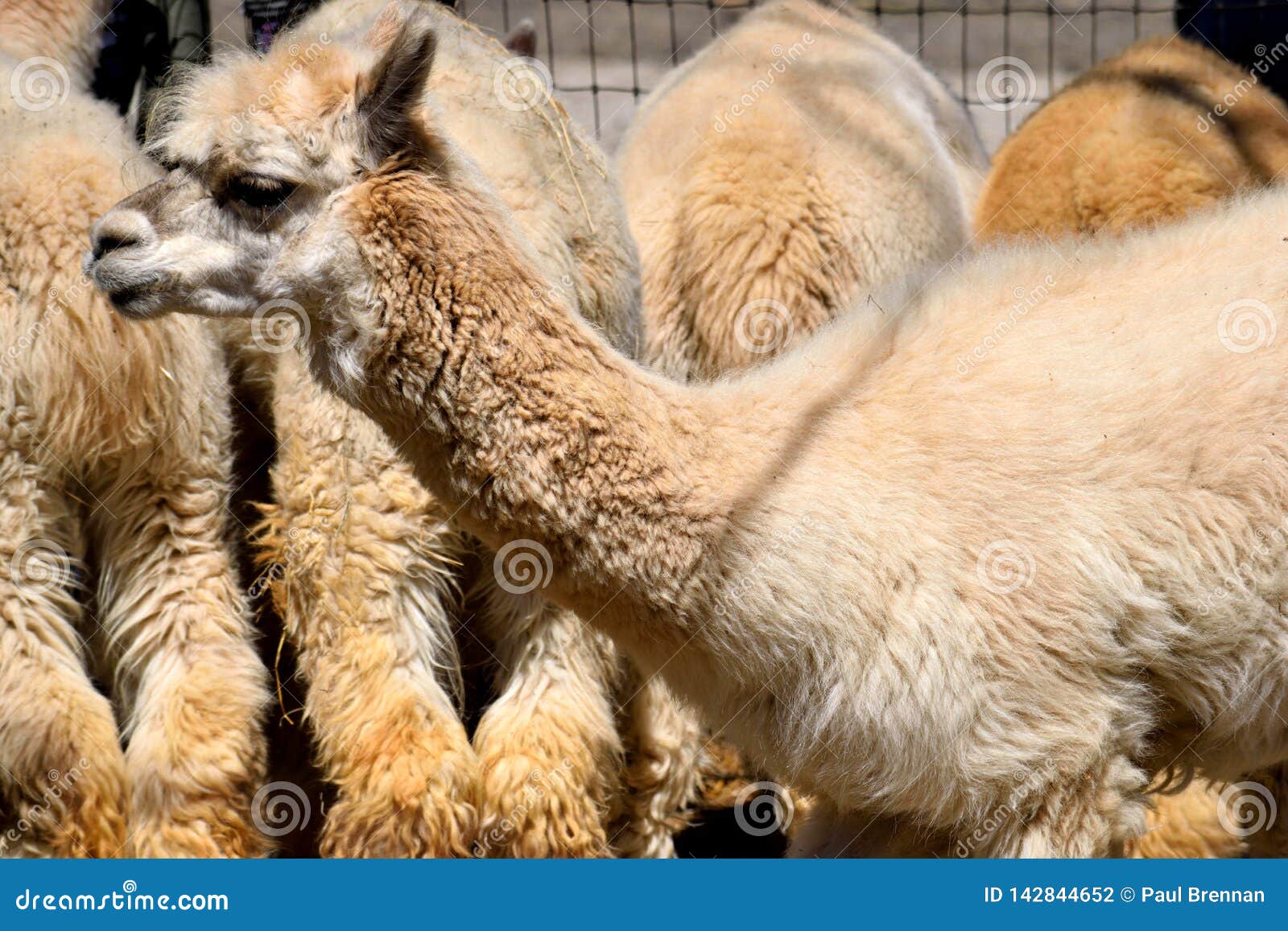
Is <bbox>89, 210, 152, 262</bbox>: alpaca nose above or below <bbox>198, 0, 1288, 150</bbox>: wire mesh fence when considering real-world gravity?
above

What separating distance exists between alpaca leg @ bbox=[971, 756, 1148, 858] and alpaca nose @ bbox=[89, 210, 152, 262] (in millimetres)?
2087

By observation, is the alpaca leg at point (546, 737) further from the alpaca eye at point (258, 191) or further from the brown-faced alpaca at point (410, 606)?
the alpaca eye at point (258, 191)

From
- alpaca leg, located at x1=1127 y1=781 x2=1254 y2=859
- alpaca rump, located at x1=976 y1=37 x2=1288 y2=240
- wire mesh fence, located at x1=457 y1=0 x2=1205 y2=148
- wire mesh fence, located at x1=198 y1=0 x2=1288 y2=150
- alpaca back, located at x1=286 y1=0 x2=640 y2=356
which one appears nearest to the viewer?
alpaca back, located at x1=286 y1=0 x2=640 y2=356

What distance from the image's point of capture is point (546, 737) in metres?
3.57

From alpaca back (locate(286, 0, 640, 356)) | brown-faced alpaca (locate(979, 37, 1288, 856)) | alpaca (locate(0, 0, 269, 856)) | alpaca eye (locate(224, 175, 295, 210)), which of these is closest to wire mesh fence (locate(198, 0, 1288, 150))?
brown-faced alpaca (locate(979, 37, 1288, 856))

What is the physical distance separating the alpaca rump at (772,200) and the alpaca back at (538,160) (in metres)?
0.30

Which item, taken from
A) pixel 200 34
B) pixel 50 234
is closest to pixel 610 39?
pixel 200 34

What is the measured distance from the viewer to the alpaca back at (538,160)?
3.74m

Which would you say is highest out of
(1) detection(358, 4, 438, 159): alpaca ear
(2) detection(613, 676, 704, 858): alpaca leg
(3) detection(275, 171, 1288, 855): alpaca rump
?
(1) detection(358, 4, 438, 159): alpaca ear

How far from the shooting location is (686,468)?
2.79m

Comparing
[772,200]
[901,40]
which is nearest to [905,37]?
[901,40]

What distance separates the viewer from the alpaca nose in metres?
2.89

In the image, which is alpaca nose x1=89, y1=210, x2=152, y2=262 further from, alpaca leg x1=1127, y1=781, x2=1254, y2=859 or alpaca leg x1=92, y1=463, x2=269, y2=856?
alpaca leg x1=1127, y1=781, x2=1254, y2=859

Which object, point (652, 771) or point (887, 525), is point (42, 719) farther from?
point (887, 525)
